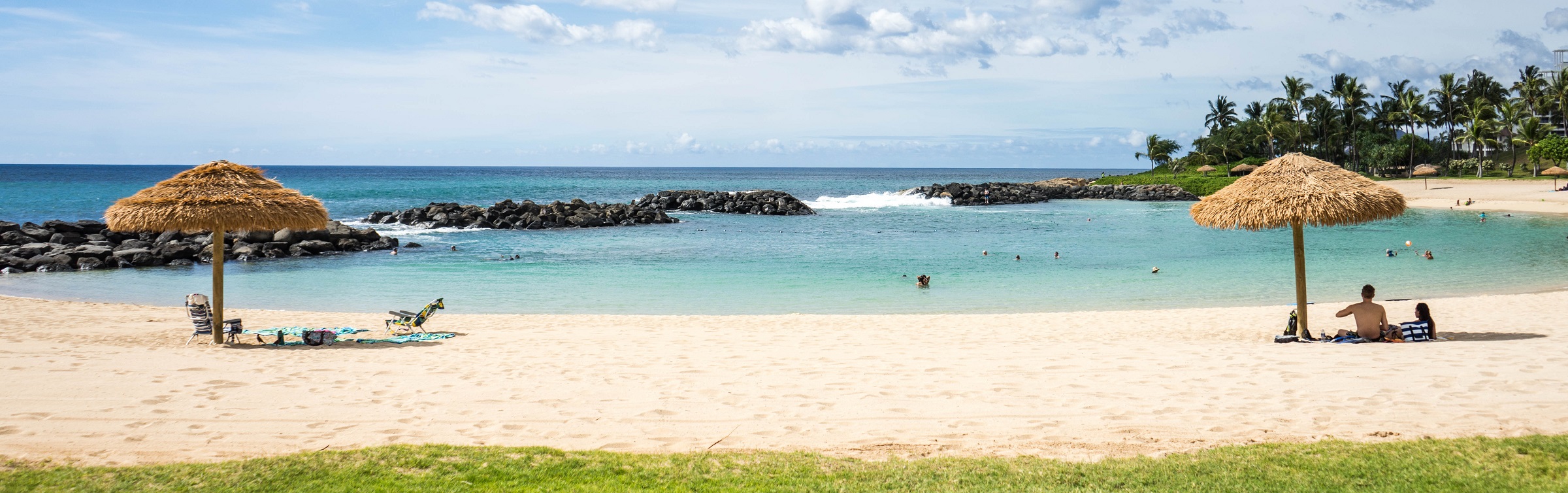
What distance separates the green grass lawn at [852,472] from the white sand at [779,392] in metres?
0.42

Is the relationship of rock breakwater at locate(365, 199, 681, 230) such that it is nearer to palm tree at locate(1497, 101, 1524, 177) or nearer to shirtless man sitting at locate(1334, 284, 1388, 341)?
shirtless man sitting at locate(1334, 284, 1388, 341)

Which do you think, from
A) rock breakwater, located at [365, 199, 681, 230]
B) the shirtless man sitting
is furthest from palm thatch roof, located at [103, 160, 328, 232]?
rock breakwater, located at [365, 199, 681, 230]

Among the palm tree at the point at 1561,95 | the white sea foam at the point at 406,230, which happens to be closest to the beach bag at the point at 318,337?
the white sea foam at the point at 406,230

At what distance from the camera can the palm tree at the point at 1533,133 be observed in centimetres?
5800

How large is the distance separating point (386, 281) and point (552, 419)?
1613 centimetres

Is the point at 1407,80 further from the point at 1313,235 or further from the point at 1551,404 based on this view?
the point at 1551,404

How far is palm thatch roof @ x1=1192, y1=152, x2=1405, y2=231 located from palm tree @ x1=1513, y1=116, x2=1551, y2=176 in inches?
2402

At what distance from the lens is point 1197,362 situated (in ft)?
31.8

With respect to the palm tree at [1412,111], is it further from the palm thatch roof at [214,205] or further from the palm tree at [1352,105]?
the palm thatch roof at [214,205]

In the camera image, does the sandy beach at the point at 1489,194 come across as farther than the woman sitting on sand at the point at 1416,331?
Yes

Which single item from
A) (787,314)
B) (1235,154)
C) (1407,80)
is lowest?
(787,314)

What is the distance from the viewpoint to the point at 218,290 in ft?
39.3

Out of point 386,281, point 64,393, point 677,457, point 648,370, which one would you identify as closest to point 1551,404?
point 677,457

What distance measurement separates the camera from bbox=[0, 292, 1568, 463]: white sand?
6.92m
